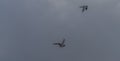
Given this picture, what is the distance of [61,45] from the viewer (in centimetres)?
19838

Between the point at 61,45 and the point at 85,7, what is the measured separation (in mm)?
21265

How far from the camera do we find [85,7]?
18975 cm
